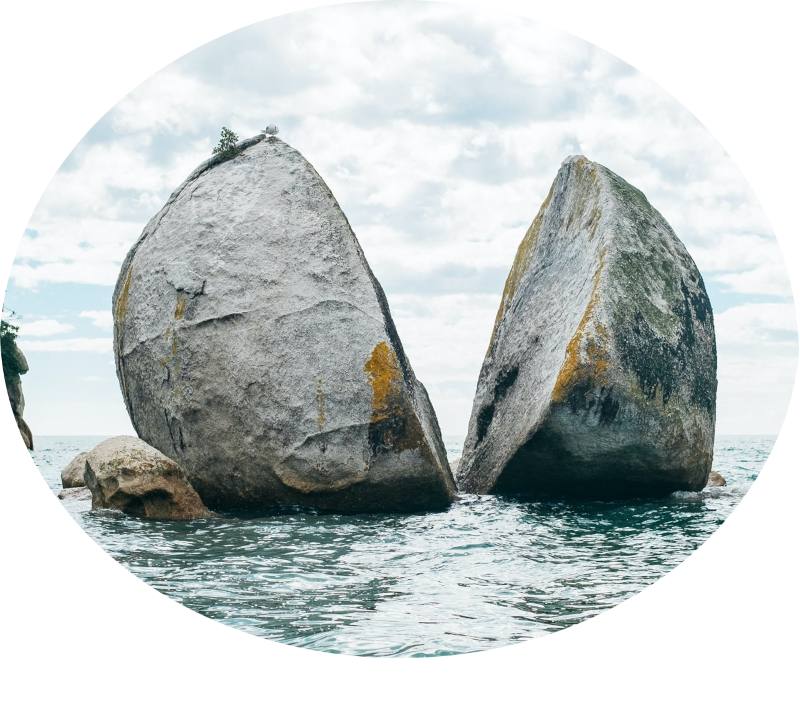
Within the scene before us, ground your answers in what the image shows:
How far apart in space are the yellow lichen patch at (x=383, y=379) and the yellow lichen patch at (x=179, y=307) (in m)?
2.64

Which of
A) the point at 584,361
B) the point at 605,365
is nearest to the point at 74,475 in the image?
the point at 584,361

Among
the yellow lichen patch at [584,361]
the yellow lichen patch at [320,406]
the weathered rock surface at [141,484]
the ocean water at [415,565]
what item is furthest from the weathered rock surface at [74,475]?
the yellow lichen patch at [584,361]

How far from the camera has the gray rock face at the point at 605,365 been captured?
10242 millimetres

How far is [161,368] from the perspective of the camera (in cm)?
1084

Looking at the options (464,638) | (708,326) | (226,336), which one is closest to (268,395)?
(226,336)

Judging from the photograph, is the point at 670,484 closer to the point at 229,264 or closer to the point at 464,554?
the point at 464,554

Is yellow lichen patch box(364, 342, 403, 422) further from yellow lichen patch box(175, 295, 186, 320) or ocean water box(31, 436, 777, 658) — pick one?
yellow lichen patch box(175, 295, 186, 320)

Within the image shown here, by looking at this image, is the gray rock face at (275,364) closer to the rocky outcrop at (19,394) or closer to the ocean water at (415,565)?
the ocean water at (415,565)

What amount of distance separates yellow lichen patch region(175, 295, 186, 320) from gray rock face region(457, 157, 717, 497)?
502 centimetres

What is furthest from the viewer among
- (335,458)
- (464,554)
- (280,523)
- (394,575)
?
(335,458)

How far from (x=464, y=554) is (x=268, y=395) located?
3.63 m

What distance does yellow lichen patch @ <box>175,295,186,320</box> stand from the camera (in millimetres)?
10758

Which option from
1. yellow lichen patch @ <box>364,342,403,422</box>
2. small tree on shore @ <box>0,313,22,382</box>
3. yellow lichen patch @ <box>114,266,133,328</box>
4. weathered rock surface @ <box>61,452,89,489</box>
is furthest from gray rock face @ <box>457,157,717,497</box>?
small tree on shore @ <box>0,313,22,382</box>

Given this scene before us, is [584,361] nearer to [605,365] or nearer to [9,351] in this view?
[605,365]
